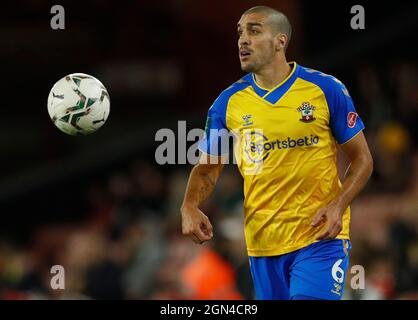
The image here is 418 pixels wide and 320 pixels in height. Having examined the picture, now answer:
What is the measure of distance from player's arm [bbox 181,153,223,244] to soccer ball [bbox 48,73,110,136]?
2.94 ft

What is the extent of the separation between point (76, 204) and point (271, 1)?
4.30m

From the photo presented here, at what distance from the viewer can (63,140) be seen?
18.7 m

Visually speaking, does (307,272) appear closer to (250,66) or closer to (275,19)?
(250,66)

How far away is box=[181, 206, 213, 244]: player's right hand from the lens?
672 cm

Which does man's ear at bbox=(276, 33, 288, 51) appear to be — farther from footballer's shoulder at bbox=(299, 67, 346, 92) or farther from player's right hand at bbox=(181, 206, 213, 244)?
player's right hand at bbox=(181, 206, 213, 244)

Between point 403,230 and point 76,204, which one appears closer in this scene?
point 403,230

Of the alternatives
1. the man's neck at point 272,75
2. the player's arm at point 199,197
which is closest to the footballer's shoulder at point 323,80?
the man's neck at point 272,75

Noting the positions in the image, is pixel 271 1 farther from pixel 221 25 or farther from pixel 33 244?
pixel 33 244

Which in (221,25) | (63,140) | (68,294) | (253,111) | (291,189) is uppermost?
(221,25)

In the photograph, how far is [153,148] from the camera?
15.6m

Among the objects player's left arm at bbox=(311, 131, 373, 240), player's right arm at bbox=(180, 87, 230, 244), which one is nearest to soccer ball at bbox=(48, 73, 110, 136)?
player's right arm at bbox=(180, 87, 230, 244)

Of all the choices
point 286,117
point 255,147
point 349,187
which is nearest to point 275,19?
point 286,117

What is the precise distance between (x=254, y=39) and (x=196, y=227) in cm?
128
